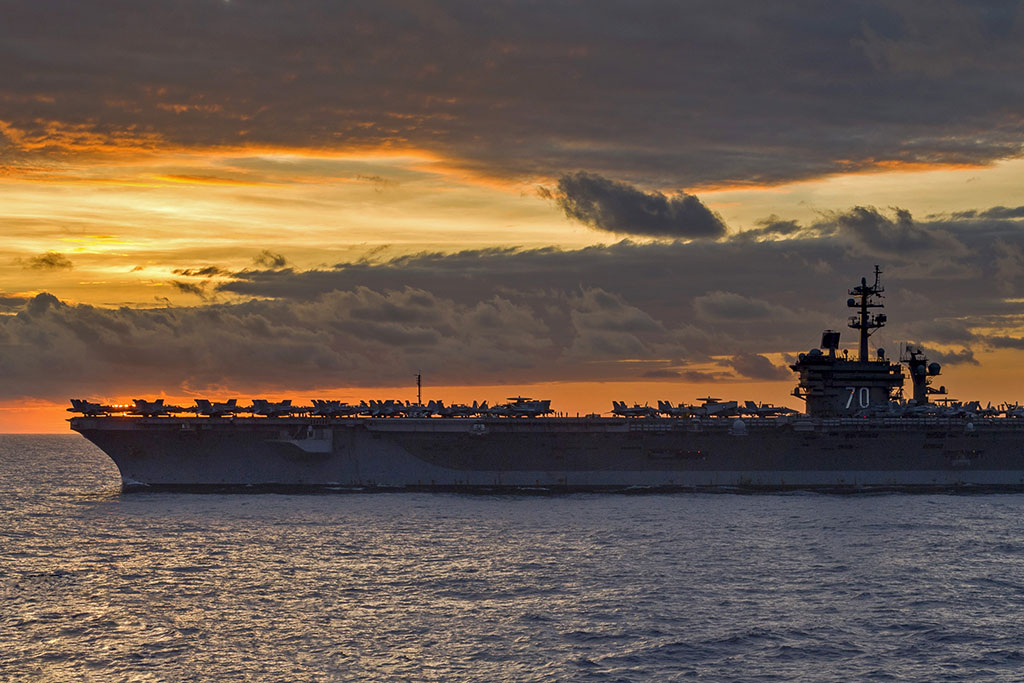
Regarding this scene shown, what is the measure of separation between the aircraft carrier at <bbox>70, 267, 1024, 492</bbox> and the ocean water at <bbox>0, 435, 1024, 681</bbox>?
17.1ft

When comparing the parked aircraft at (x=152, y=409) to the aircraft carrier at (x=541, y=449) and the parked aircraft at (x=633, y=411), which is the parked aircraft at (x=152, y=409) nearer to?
the aircraft carrier at (x=541, y=449)

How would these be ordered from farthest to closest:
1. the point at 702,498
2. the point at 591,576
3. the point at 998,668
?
the point at 702,498, the point at 591,576, the point at 998,668

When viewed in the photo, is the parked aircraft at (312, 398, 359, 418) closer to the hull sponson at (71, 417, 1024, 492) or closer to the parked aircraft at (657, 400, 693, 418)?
the hull sponson at (71, 417, 1024, 492)

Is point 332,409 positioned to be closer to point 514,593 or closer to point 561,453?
point 561,453

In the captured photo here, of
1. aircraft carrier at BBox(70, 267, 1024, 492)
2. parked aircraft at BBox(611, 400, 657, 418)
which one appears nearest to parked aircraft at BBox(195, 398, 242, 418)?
aircraft carrier at BBox(70, 267, 1024, 492)

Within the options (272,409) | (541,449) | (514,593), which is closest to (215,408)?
(272,409)

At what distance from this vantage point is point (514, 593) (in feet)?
84.7

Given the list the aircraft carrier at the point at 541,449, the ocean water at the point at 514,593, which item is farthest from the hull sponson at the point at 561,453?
the ocean water at the point at 514,593

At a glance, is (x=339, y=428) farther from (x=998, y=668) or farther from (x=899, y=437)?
(x=998, y=668)

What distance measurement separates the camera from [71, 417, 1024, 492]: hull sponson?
47188 mm

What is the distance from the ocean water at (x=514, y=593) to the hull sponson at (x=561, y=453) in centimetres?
522

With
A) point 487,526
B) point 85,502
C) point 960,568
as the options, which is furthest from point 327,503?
point 960,568

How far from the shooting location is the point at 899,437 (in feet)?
157

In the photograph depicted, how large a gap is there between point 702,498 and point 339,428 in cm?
1599
